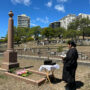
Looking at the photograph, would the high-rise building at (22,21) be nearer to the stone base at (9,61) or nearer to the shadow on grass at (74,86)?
the stone base at (9,61)

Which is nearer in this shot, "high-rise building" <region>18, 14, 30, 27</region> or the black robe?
the black robe

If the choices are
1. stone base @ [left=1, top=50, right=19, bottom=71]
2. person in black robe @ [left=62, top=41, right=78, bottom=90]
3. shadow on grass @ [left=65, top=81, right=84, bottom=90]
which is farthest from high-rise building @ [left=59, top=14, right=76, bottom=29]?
→ person in black robe @ [left=62, top=41, right=78, bottom=90]

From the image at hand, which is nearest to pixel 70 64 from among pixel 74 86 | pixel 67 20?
pixel 74 86

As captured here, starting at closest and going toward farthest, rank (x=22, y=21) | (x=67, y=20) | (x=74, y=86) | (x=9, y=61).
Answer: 1. (x=74, y=86)
2. (x=9, y=61)
3. (x=67, y=20)
4. (x=22, y=21)

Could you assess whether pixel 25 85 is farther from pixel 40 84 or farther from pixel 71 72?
pixel 71 72

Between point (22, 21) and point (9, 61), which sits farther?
point (22, 21)

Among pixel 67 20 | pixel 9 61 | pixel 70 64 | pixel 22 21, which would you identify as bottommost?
pixel 9 61

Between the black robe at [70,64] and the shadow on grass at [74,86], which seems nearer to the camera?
the black robe at [70,64]

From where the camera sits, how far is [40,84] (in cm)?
488

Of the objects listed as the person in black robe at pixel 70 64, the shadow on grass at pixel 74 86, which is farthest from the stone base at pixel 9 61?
the person in black robe at pixel 70 64

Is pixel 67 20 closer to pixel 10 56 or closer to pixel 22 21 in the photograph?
pixel 22 21

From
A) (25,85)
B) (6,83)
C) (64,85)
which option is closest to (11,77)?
(6,83)

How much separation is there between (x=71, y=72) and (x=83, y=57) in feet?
21.7

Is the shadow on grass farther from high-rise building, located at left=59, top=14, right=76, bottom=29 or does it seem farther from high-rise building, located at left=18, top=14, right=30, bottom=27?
high-rise building, located at left=18, top=14, right=30, bottom=27
